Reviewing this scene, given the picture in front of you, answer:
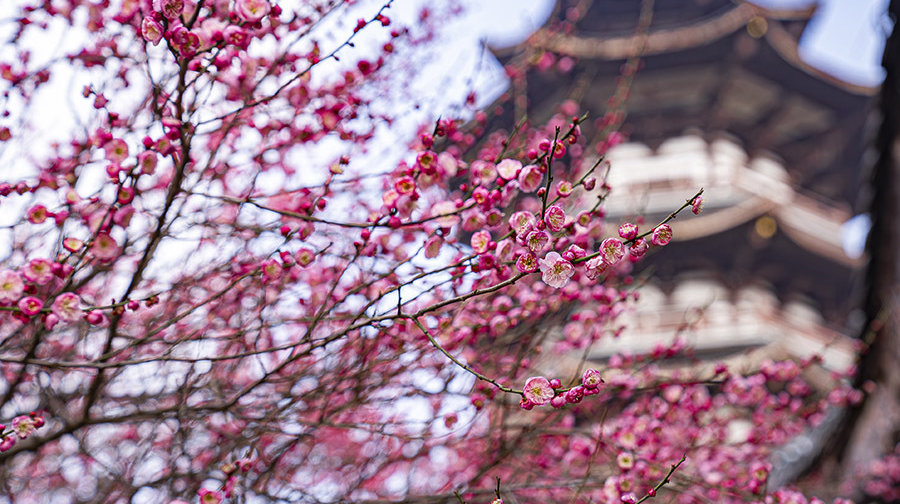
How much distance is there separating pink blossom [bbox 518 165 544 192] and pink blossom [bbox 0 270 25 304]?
1716mm

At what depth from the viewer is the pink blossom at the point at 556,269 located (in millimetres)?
2023

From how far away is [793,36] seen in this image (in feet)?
45.1

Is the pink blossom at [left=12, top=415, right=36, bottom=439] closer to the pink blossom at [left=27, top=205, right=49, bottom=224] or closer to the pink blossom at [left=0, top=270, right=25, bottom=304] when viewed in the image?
the pink blossom at [left=0, top=270, right=25, bottom=304]

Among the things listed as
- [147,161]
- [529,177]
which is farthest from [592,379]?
[147,161]

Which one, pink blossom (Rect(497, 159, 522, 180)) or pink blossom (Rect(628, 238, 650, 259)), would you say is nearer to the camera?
pink blossom (Rect(628, 238, 650, 259))

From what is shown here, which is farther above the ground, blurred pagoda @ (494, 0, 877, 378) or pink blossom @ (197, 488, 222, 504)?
pink blossom @ (197, 488, 222, 504)

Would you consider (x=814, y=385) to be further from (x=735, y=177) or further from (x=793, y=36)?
(x=793, y=36)

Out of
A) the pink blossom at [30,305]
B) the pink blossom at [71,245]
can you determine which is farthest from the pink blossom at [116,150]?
the pink blossom at [30,305]

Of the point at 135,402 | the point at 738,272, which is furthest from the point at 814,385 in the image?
the point at 135,402

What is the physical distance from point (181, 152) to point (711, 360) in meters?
10.1

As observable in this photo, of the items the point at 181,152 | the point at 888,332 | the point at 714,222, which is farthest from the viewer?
the point at 714,222

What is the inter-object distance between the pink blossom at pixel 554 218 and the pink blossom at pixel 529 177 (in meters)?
0.42

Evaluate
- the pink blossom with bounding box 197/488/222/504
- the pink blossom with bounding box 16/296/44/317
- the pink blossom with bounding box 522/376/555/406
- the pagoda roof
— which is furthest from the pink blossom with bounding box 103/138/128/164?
the pagoda roof

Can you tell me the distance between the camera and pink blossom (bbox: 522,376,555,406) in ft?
6.84
